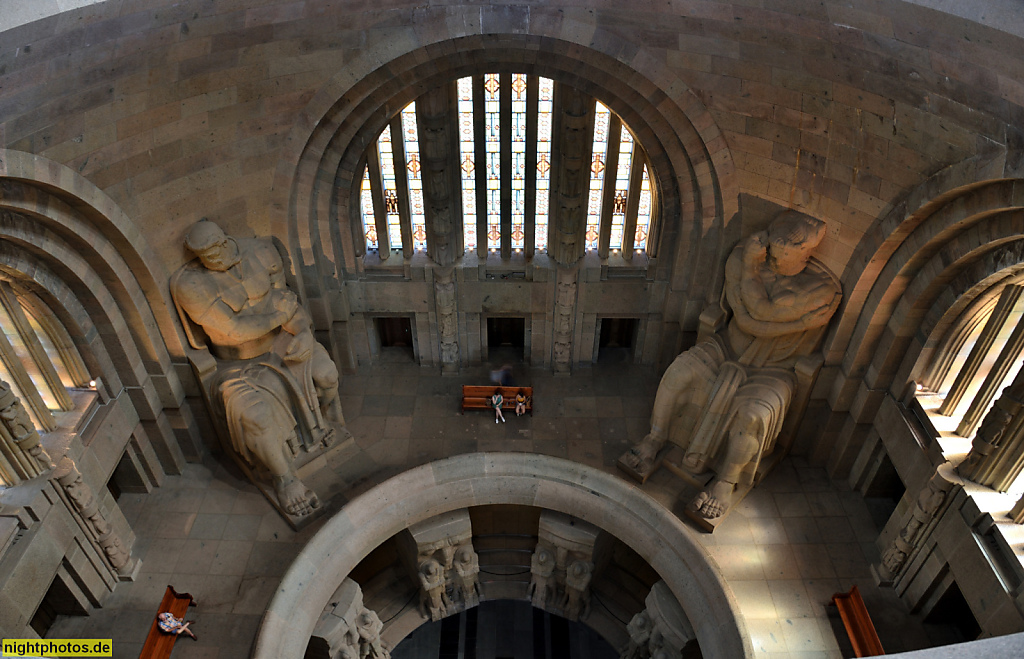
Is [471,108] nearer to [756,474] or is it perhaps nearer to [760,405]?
[760,405]

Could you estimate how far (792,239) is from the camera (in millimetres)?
9305

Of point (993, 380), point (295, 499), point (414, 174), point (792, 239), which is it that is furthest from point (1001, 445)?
point (295, 499)

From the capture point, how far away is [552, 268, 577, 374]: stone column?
39.4 ft

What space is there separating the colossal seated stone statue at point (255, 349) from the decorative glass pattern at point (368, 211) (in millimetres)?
1998

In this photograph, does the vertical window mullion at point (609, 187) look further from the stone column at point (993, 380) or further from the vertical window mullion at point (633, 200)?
the stone column at point (993, 380)

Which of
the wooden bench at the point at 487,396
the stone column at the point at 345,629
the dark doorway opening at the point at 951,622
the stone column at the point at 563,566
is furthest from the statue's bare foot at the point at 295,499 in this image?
the dark doorway opening at the point at 951,622

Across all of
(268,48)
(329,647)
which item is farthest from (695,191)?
(329,647)

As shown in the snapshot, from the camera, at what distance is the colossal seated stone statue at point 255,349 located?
9.53 meters

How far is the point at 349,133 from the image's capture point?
34.3ft

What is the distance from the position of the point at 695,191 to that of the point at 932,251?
3.21m

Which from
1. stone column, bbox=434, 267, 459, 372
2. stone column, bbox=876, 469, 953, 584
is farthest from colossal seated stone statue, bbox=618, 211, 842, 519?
stone column, bbox=434, 267, 459, 372

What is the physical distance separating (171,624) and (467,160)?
765cm

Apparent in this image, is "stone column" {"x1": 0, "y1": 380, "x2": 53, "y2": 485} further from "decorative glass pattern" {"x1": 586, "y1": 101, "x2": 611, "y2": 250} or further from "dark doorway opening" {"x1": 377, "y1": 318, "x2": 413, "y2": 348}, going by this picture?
"decorative glass pattern" {"x1": 586, "y1": 101, "x2": 611, "y2": 250}

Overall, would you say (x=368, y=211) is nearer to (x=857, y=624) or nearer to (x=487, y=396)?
(x=487, y=396)
